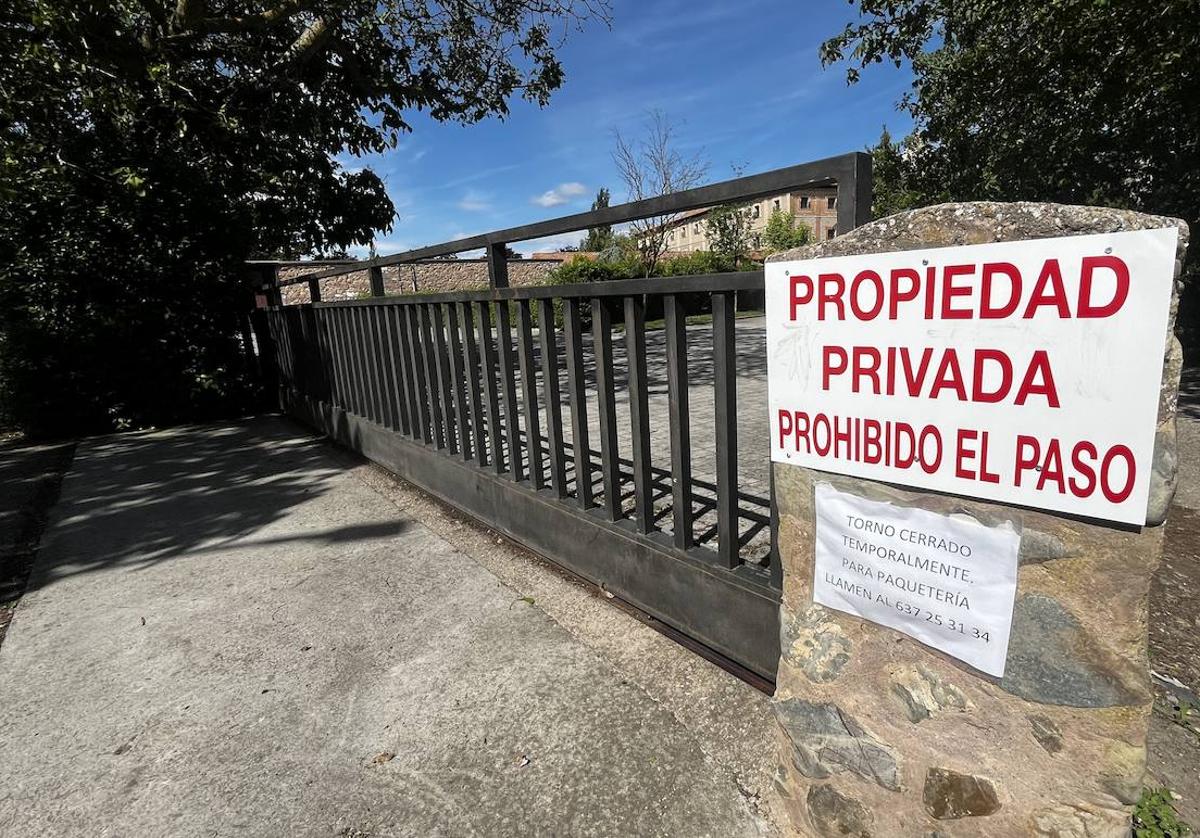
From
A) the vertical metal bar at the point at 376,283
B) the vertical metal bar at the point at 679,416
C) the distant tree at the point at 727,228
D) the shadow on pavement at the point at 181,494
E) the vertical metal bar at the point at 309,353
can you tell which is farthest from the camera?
the distant tree at the point at 727,228

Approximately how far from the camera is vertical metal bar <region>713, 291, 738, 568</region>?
7.14ft

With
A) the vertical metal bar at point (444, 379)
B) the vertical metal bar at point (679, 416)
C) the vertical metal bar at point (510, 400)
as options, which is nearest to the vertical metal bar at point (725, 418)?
the vertical metal bar at point (679, 416)

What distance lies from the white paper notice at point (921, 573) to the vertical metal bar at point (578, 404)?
157cm

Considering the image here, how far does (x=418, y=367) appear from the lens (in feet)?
14.6

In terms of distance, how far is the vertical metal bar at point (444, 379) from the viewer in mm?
4054

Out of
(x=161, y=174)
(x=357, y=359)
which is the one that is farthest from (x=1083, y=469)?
(x=161, y=174)

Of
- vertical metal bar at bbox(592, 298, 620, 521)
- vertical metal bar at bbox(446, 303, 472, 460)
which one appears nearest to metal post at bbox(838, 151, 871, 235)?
vertical metal bar at bbox(592, 298, 620, 521)

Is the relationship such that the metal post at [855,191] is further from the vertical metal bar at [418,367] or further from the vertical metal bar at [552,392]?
the vertical metal bar at [418,367]

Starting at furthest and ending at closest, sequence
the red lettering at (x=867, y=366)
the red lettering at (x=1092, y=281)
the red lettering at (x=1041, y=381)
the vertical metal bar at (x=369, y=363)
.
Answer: the vertical metal bar at (x=369, y=363)
the red lettering at (x=867, y=366)
the red lettering at (x=1041, y=381)
the red lettering at (x=1092, y=281)

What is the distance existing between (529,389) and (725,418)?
1.43m

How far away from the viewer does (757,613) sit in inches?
89.6

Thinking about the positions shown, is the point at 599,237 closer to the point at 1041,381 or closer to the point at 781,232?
the point at 781,232

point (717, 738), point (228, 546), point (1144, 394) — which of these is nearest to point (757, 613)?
point (717, 738)

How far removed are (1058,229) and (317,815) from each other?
2.36m
